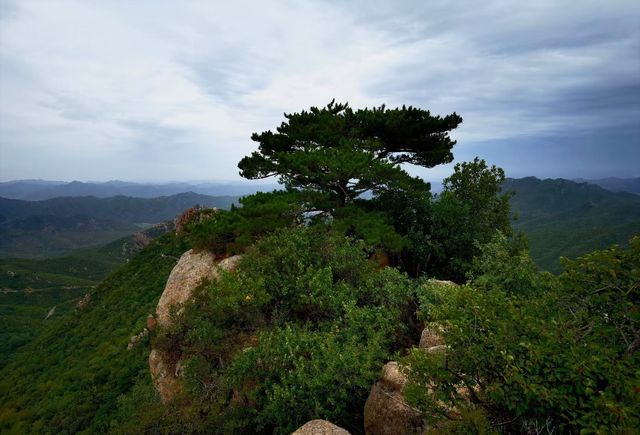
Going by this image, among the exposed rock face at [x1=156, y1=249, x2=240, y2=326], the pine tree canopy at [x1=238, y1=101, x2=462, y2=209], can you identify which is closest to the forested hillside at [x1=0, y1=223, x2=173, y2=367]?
the exposed rock face at [x1=156, y1=249, x2=240, y2=326]

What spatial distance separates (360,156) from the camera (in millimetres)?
18156

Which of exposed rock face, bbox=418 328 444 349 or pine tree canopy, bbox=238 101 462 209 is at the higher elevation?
pine tree canopy, bbox=238 101 462 209

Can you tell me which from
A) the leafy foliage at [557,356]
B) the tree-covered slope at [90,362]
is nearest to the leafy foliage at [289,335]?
the leafy foliage at [557,356]

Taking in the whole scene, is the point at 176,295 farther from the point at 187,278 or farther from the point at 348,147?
the point at 348,147

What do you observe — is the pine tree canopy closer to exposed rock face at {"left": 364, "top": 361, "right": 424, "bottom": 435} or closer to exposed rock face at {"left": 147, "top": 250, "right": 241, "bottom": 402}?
exposed rock face at {"left": 147, "top": 250, "right": 241, "bottom": 402}

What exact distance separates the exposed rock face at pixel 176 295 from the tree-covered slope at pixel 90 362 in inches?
423

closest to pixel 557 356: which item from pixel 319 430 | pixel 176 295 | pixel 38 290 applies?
pixel 319 430

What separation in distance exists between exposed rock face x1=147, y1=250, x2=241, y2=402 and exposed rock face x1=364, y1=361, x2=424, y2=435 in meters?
7.80

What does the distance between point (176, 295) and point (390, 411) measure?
11.7 metres

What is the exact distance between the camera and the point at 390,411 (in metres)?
9.59

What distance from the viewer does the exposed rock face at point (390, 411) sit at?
366 inches

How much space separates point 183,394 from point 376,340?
6.78 meters

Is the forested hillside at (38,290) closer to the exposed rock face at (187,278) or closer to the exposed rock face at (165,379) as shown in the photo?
the exposed rock face at (187,278)

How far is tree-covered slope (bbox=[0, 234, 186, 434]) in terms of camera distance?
24.6 metres
